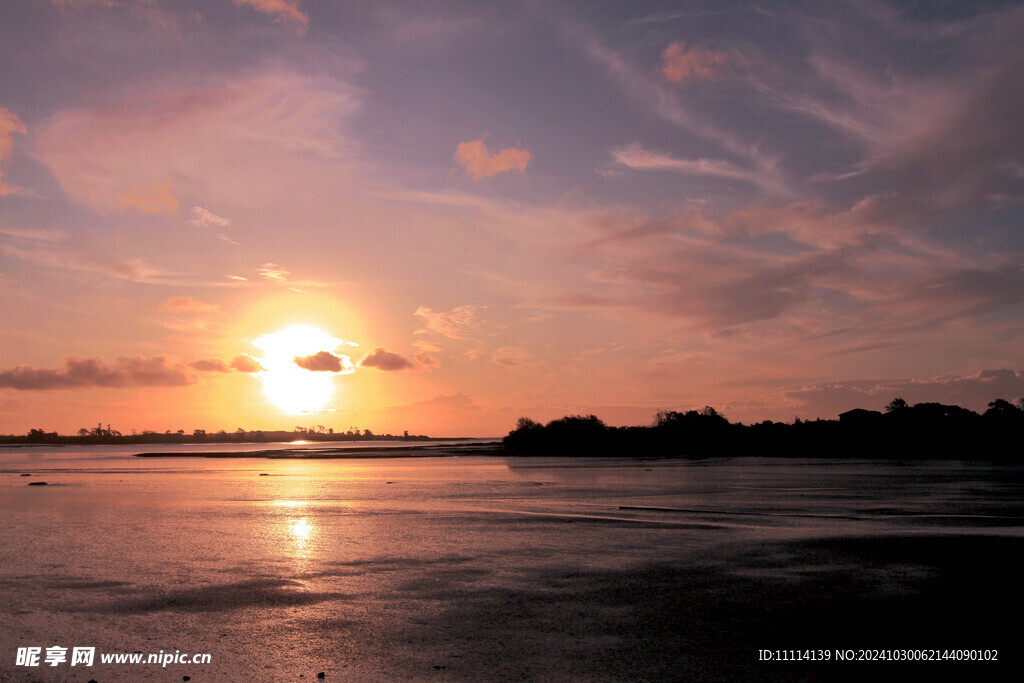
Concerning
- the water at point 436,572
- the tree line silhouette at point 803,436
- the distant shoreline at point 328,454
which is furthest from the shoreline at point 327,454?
the water at point 436,572

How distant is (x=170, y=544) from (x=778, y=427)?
100128mm

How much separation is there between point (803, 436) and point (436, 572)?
95.7 m

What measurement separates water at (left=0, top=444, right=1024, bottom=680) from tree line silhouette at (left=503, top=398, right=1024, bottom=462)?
214 feet

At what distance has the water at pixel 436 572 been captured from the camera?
29.7 ft

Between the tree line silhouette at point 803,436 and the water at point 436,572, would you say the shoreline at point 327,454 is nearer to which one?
the tree line silhouette at point 803,436

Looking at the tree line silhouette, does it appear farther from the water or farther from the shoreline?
the water

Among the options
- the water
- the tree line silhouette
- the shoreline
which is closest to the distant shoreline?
the shoreline

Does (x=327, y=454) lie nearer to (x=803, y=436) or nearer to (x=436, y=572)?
(x=803, y=436)

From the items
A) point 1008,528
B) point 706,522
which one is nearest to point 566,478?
point 706,522

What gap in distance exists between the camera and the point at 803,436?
98875 mm

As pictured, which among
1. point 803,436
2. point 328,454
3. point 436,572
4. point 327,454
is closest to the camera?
point 436,572

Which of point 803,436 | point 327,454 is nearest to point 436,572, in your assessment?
point 803,436

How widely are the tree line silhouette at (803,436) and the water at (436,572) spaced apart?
6519 cm

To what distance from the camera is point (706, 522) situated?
69.7 feet
